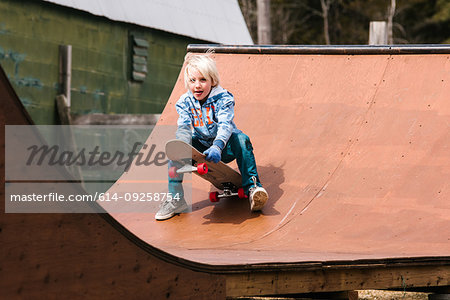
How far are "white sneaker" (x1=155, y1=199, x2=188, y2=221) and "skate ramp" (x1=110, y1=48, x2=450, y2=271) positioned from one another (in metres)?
0.08

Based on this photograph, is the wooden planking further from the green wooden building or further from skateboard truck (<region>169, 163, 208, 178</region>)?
the green wooden building

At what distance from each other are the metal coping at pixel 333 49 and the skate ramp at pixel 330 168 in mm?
38

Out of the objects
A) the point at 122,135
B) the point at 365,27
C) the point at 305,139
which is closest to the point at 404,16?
the point at 365,27

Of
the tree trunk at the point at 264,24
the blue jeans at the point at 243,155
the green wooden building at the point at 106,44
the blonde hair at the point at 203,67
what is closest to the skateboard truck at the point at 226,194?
the blue jeans at the point at 243,155

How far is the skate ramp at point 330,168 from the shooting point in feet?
13.7

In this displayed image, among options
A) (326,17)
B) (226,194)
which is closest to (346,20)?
(326,17)

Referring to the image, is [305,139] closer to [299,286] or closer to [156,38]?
[299,286]

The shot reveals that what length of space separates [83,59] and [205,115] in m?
6.09

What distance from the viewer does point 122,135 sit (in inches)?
420

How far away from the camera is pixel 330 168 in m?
5.19

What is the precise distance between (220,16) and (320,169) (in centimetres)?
860

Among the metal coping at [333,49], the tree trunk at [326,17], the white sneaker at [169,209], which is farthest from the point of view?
the tree trunk at [326,17]

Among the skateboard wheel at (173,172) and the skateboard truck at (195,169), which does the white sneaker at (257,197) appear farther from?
the skateboard wheel at (173,172)

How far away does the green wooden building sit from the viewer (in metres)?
9.37
